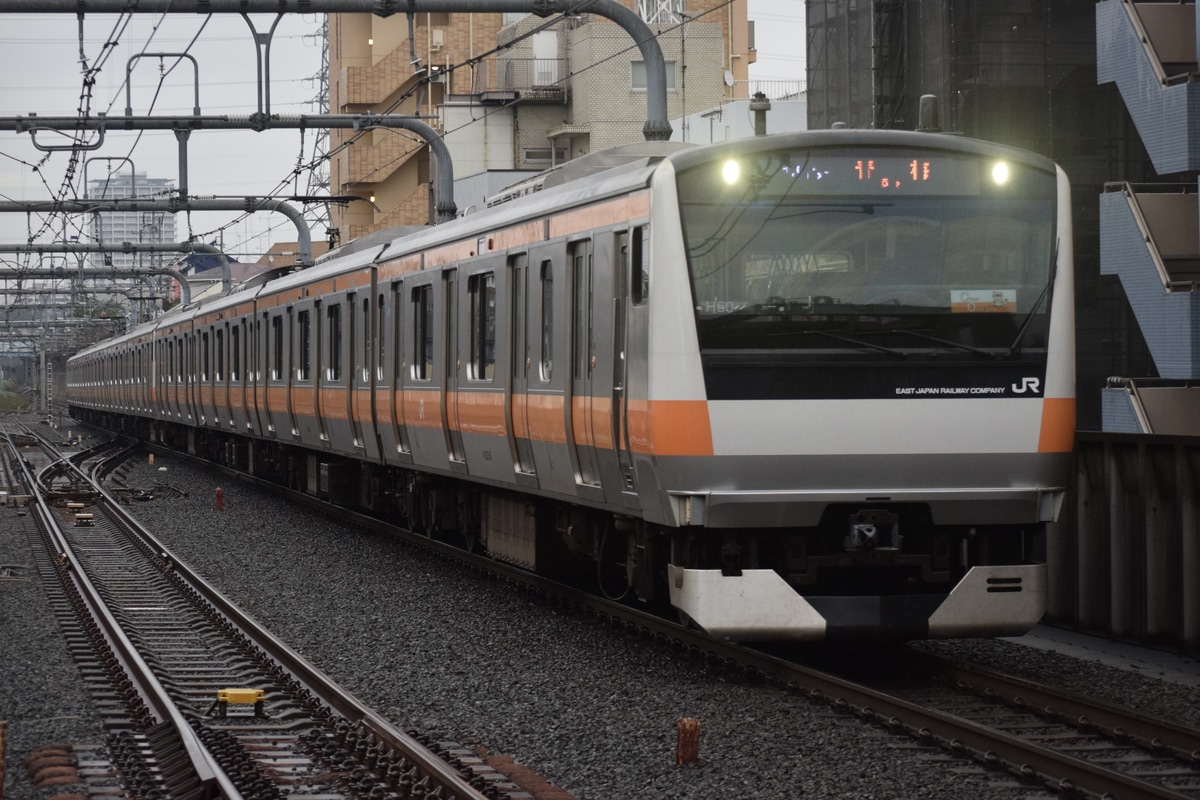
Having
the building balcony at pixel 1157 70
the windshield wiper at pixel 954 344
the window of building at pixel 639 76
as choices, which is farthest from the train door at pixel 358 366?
the window of building at pixel 639 76

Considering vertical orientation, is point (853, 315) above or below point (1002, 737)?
above

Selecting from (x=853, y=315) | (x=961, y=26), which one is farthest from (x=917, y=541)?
(x=961, y=26)

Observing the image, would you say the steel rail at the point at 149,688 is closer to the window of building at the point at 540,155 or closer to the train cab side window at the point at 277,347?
the train cab side window at the point at 277,347

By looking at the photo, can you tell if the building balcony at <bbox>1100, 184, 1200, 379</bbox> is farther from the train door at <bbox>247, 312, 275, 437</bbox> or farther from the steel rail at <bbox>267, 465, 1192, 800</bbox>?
the train door at <bbox>247, 312, 275, 437</bbox>

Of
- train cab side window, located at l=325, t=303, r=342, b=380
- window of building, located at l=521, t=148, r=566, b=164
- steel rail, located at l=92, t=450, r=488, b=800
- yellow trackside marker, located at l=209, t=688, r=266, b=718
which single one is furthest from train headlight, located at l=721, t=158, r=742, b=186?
window of building, located at l=521, t=148, r=566, b=164

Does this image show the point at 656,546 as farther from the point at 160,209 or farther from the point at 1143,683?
the point at 160,209

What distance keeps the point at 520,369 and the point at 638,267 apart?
278cm

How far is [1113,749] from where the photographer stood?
7.36 meters

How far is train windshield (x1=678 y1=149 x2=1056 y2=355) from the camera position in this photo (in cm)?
905

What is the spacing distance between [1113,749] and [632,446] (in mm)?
3232

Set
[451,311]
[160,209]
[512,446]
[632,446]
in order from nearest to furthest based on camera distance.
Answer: [632,446], [512,446], [451,311], [160,209]

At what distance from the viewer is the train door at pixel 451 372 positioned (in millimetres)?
13797

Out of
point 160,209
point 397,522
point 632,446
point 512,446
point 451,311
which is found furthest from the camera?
point 160,209

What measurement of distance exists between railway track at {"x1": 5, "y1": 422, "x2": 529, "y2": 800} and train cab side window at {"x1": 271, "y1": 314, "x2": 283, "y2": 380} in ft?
23.4
